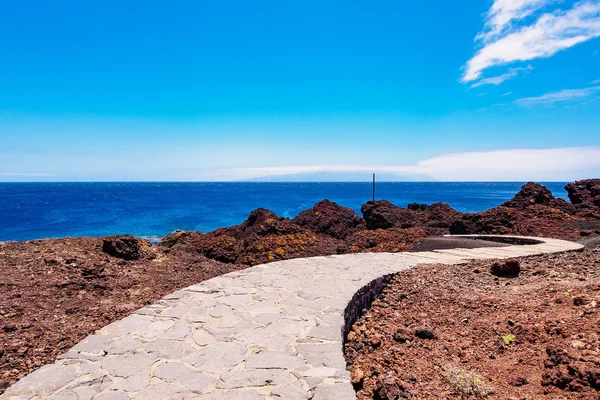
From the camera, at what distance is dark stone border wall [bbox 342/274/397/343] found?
507 cm

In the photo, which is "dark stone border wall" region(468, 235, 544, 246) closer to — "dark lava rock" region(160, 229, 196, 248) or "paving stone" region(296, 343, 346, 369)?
Answer: "paving stone" region(296, 343, 346, 369)

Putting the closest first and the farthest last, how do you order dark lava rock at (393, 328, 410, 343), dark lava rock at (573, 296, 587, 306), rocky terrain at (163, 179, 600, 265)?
1. dark lava rock at (393, 328, 410, 343)
2. dark lava rock at (573, 296, 587, 306)
3. rocky terrain at (163, 179, 600, 265)

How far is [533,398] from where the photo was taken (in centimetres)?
329

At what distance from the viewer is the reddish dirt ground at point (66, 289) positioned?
4.43 meters

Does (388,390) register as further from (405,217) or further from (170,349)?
(405,217)

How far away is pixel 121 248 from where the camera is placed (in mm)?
8844

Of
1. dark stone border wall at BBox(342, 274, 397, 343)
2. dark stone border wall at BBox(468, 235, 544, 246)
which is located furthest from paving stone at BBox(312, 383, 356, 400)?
dark stone border wall at BBox(468, 235, 544, 246)

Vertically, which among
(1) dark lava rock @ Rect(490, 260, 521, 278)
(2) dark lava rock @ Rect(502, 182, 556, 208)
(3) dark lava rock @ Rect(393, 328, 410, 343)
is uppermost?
(2) dark lava rock @ Rect(502, 182, 556, 208)

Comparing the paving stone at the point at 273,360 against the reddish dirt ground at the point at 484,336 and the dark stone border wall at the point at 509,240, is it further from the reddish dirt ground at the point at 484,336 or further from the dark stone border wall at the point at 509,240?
the dark stone border wall at the point at 509,240

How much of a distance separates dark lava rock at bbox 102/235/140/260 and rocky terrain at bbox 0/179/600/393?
24 mm

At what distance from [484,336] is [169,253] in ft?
27.9

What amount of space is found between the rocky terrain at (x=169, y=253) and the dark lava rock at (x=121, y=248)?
2cm

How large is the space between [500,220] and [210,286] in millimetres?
12818

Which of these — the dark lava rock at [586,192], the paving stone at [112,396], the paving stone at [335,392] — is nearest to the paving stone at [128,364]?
the paving stone at [112,396]
